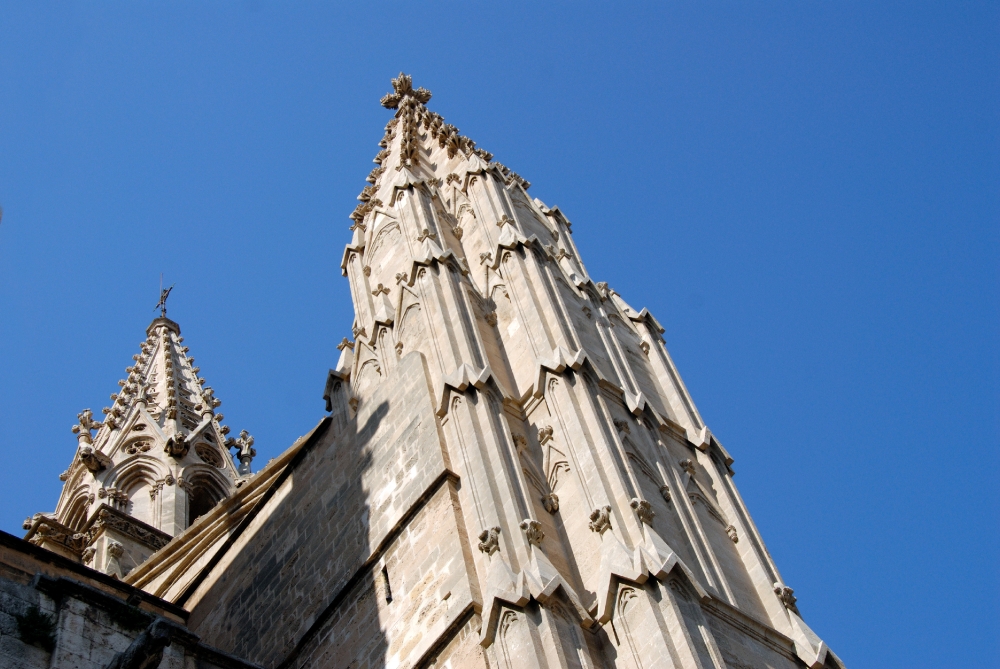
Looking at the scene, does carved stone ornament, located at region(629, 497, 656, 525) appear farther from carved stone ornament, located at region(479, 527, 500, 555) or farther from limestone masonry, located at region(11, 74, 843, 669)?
carved stone ornament, located at region(479, 527, 500, 555)

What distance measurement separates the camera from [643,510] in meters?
13.3

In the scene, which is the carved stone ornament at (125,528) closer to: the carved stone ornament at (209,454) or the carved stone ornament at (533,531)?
the carved stone ornament at (209,454)

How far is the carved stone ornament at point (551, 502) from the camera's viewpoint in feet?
46.6

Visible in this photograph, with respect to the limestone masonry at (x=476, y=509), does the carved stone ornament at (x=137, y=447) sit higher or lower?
higher

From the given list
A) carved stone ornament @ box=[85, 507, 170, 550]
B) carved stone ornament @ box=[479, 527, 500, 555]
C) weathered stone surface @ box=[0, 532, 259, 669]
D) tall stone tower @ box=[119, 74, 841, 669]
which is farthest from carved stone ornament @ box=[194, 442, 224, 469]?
carved stone ornament @ box=[479, 527, 500, 555]

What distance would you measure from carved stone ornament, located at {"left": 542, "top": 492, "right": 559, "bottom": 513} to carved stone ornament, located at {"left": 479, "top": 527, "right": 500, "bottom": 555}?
0.95m

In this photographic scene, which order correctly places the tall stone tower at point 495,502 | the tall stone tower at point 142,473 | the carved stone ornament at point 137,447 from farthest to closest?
the carved stone ornament at point 137,447 < the tall stone tower at point 142,473 < the tall stone tower at point 495,502

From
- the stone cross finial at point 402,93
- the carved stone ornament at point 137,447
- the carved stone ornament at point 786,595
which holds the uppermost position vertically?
the stone cross finial at point 402,93

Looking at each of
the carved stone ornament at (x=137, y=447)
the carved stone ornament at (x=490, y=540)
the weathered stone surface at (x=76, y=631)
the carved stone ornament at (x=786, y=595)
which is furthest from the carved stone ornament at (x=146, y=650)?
the carved stone ornament at (x=137, y=447)

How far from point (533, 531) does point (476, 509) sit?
883 millimetres

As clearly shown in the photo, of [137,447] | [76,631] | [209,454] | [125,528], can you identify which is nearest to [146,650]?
[76,631]

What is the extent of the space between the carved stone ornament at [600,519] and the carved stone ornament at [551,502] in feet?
2.76

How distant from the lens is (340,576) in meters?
16.0

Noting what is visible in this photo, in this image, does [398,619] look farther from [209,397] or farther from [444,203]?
[209,397]
